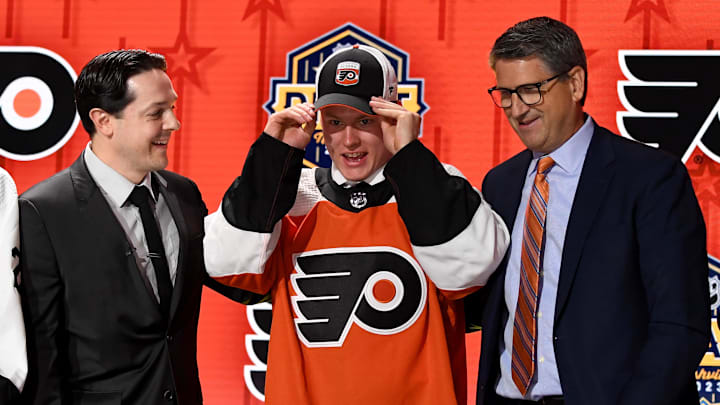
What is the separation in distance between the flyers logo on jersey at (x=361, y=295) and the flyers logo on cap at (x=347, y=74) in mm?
400

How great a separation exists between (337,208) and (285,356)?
0.37 meters

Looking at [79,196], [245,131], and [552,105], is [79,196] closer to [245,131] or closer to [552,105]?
[552,105]

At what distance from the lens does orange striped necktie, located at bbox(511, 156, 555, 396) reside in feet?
5.13

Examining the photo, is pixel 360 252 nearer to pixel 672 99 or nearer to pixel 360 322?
pixel 360 322

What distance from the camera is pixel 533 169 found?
69.0 inches

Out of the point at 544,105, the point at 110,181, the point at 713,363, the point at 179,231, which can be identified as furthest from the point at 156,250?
the point at 713,363

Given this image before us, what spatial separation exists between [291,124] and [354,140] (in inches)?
6.1

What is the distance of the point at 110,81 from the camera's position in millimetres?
1927

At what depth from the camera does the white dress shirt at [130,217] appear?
6.04 ft

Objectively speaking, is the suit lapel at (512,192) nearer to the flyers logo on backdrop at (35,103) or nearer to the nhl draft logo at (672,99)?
the nhl draft logo at (672,99)

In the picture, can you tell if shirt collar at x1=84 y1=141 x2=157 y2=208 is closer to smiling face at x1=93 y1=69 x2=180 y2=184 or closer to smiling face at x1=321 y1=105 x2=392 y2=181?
smiling face at x1=93 y1=69 x2=180 y2=184

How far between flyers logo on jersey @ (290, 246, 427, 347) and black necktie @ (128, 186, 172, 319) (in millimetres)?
386

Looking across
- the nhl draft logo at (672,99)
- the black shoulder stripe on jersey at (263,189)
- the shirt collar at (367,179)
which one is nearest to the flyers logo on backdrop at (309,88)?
the nhl draft logo at (672,99)

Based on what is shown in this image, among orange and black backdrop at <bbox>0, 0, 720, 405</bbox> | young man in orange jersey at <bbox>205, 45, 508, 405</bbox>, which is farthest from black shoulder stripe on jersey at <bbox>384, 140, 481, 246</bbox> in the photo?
orange and black backdrop at <bbox>0, 0, 720, 405</bbox>
